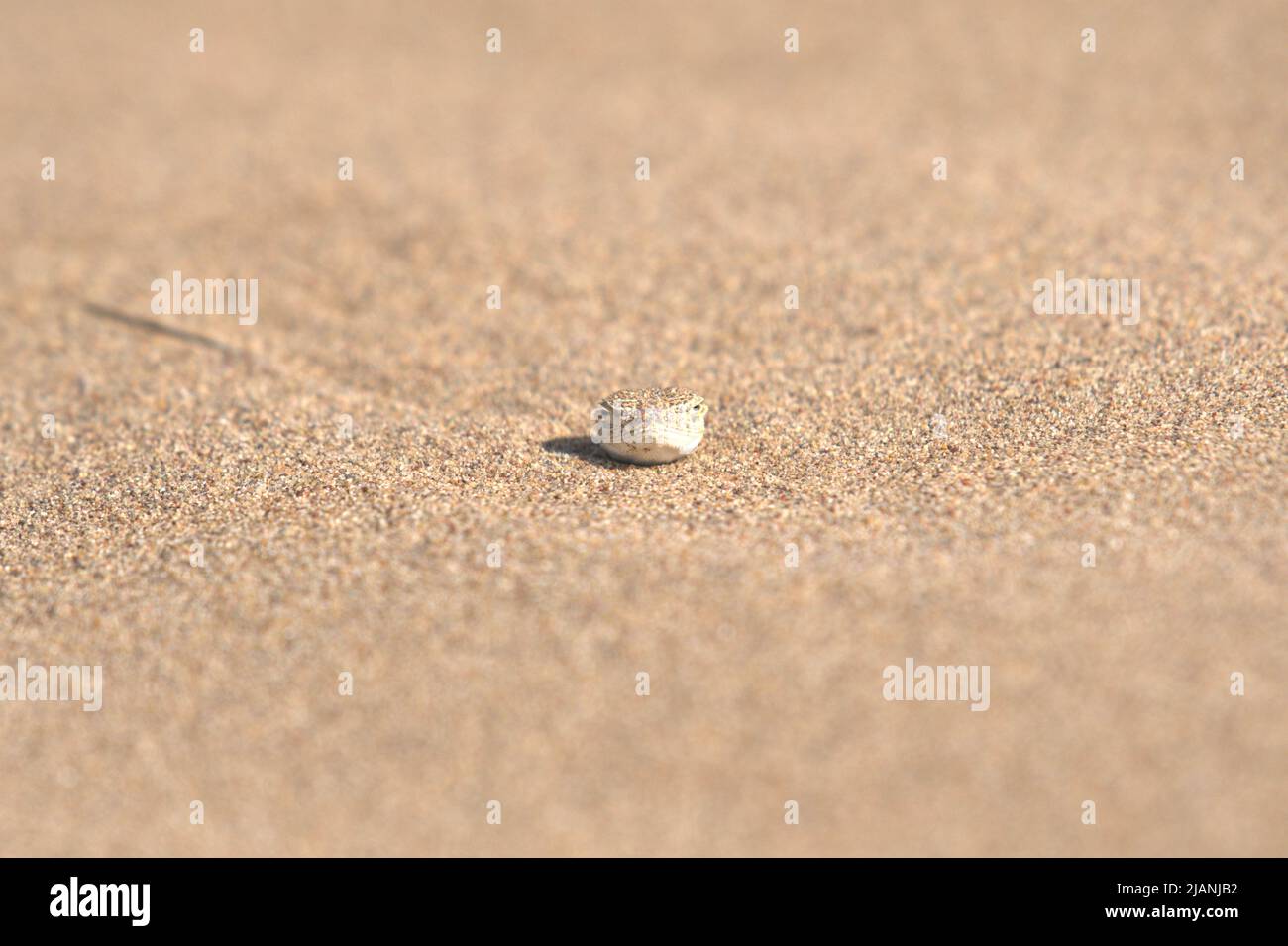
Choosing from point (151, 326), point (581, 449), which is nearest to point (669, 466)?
point (581, 449)

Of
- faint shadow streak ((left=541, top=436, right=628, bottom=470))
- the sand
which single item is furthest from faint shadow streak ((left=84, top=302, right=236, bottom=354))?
faint shadow streak ((left=541, top=436, right=628, bottom=470))

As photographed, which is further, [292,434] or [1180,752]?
[292,434]

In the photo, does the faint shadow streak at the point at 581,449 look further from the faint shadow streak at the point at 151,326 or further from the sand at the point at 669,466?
the faint shadow streak at the point at 151,326

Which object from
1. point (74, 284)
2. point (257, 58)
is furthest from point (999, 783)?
point (257, 58)

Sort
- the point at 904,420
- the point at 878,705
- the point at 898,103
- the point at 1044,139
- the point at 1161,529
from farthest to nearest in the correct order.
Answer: the point at 898,103 → the point at 1044,139 → the point at 904,420 → the point at 1161,529 → the point at 878,705

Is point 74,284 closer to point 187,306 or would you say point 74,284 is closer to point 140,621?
point 187,306

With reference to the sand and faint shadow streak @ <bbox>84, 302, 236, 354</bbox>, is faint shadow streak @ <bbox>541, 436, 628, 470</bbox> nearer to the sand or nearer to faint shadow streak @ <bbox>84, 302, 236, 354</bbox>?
the sand
